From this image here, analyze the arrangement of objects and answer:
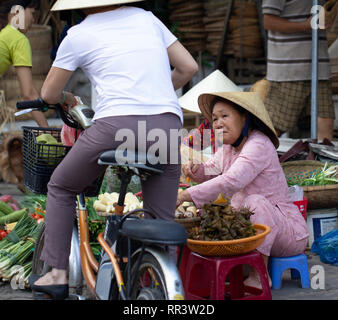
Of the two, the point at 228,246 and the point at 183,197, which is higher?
the point at 183,197

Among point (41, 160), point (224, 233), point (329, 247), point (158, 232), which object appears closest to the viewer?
point (158, 232)

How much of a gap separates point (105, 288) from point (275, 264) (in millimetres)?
1336

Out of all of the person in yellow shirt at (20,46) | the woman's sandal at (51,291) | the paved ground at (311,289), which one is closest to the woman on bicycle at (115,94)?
the woman's sandal at (51,291)

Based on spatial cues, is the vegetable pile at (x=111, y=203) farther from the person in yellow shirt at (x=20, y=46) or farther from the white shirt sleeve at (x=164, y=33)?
the person in yellow shirt at (x=20, y=46)

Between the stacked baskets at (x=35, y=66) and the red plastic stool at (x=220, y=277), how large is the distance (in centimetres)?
628

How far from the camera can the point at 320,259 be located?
4.75 m

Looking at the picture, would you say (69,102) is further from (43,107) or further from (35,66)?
(35,66)

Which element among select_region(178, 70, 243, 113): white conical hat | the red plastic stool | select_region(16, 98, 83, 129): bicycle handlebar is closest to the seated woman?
the red plastic stool

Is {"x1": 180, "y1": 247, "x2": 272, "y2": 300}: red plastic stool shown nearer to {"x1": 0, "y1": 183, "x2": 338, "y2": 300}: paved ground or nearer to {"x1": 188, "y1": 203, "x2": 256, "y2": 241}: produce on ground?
{"x1": 188, "y1": 203, "x2": 256, "y2": 241}: produce on ground

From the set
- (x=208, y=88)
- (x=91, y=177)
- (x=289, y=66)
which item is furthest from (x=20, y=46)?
(x=91, y=177)

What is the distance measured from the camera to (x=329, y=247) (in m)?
4.61

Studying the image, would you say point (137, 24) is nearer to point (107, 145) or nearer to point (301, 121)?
point (107, 145)

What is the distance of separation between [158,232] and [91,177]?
2.20 ft
